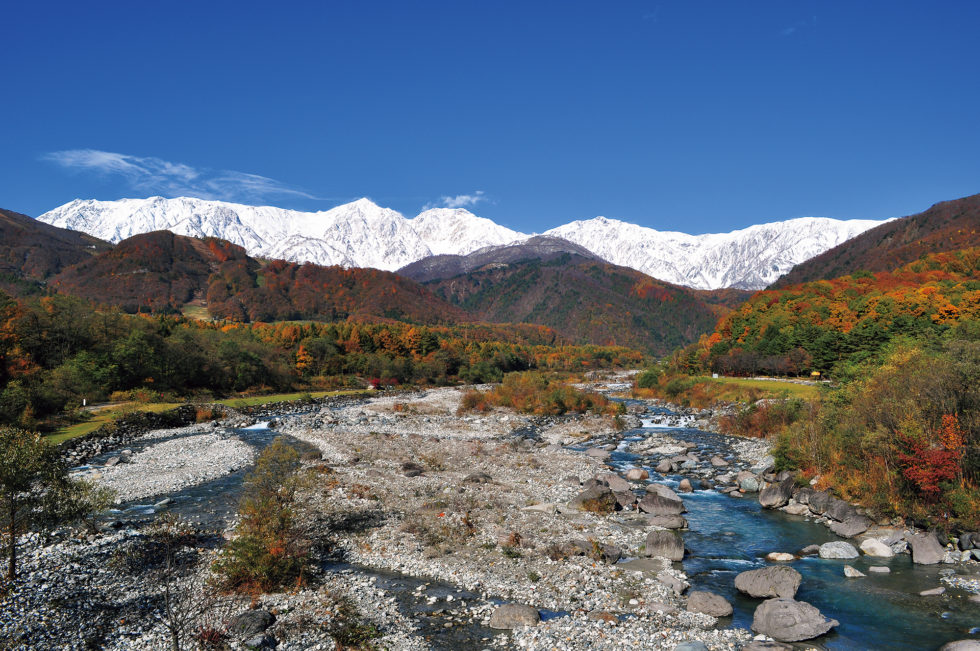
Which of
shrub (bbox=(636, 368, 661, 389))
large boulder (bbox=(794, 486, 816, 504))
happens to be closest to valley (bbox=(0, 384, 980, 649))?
large boulder (bbox=(794, 486, 816, 504))

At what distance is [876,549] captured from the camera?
728 inches

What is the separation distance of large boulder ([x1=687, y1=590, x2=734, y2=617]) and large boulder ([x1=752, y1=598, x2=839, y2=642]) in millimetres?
761

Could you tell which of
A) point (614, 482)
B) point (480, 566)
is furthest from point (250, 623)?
A: point (614, 482)

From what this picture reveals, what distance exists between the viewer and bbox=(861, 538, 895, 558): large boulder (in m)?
18.3

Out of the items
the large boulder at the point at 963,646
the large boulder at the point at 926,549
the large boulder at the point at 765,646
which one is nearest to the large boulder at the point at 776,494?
the large boulder at the point at 926,549

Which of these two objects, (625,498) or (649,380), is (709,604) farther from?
(649,380)

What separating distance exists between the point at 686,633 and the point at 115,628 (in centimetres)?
1481

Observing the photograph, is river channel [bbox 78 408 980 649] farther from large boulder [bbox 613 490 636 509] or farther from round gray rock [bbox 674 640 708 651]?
large boulder [bbox 613 490 636 509]

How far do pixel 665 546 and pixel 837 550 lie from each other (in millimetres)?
6272

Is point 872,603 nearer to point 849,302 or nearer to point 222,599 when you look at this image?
point 222,599

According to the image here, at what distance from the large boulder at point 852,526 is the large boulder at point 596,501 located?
30.0 ft

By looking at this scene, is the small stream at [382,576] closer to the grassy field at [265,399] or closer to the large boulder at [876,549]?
the large boulder at [876,549]

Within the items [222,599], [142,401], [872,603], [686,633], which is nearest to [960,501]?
[872,603]

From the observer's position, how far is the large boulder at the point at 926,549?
682 inches
